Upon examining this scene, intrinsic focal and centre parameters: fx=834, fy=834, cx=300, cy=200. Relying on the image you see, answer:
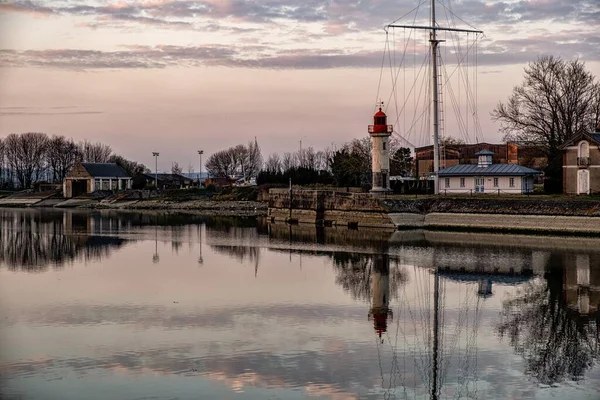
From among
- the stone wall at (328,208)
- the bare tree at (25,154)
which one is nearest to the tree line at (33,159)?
the bare tree at (25,154)

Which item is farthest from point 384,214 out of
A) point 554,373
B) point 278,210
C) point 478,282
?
point 554,373

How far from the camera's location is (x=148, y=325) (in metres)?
20.4

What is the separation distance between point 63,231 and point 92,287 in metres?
28.1

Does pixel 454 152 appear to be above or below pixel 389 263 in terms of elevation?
above

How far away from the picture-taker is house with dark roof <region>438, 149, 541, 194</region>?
5659 cm

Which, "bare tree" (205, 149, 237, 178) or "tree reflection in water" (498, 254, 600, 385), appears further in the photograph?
"bare tree" (205, 149, 237, 178)

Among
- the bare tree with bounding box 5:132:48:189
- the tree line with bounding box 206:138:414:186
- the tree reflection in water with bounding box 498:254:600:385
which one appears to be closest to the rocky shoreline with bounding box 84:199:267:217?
the tree line with bounding box 206:138:414:186

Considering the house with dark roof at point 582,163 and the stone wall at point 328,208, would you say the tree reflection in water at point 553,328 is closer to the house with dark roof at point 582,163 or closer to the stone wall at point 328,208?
the house with dark roof at point 582,163

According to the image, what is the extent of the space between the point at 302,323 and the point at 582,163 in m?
35.8

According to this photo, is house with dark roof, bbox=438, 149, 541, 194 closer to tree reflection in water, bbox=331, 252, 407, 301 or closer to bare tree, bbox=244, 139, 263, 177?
tree reflection in water, bbox=331, 252, 407, 301

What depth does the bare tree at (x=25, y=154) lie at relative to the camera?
423 ft

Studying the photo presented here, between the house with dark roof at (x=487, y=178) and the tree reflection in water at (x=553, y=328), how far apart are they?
1111 inches

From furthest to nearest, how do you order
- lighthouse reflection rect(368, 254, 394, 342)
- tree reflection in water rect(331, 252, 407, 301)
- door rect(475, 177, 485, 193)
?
1. door rect(475, 177, 485, 193)
2. tree reflection in water rect(331, 252, 407, 301)
3. lighthouse reflection rect(368, 254, 394, 342)

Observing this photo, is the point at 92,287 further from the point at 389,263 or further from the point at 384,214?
the point at 384,214
